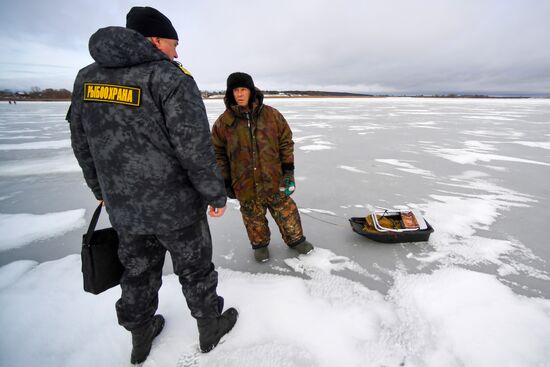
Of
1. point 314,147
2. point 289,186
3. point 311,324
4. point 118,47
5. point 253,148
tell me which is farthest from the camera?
point 314,147

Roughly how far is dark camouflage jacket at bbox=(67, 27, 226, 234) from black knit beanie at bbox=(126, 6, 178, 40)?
0.66 feet

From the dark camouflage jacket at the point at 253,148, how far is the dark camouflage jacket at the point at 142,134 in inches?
35.0

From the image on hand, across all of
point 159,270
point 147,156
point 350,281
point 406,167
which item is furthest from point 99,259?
point 406,167

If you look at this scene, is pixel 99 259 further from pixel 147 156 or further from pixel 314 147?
pixel 314 147

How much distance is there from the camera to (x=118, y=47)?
109 cm

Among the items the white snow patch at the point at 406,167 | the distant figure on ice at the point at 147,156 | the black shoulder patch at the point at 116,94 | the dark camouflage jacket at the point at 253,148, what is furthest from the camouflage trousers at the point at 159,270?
the white snow patch at the point at 406,167

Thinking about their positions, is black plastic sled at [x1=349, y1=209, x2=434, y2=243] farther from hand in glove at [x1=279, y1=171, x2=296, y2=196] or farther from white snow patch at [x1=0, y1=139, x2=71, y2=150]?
white snow patch at [x1=0, y1=139, x2=71, y2=150]

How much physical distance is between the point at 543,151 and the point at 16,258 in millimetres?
9957

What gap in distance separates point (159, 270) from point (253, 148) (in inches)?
45.2

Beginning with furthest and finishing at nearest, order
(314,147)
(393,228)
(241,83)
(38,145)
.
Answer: (38,145) → (314,147) → (393,228) → (241,83)

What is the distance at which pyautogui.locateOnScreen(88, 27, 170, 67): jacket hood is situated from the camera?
1.08 m

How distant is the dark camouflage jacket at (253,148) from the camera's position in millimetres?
2164

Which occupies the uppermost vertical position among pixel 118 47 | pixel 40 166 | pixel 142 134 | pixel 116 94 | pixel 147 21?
pixel 147 21

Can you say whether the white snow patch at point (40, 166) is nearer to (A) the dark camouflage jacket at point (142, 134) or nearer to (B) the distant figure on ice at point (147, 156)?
(B) the distant figure on ice at point (147, 156)
